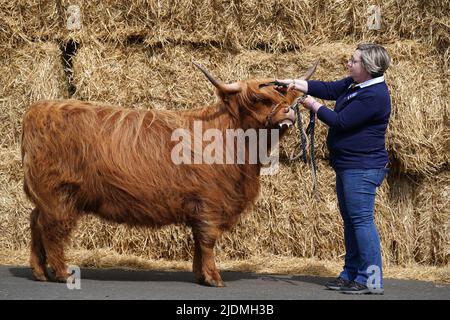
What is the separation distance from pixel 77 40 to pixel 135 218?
93.7 inches

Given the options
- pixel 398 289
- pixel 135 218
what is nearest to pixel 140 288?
pixel 135 218

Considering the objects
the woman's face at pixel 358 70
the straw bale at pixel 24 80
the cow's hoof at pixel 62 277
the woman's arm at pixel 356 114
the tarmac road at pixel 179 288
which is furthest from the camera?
the straw bale at pixel 24 80

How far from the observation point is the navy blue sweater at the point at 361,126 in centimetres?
600

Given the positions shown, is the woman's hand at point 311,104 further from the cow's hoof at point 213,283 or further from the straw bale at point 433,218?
the straw bale at point 433,218

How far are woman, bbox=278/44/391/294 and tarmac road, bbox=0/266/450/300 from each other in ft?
0.83

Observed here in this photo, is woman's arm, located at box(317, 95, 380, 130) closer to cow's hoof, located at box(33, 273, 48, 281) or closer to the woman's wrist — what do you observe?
the woman's wrist

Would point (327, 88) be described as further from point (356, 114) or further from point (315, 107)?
point (356, 114)

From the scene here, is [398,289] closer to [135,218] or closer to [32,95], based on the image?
[135,218]

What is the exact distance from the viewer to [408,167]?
25.2 ft

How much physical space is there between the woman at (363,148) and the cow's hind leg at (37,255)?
7.54ft

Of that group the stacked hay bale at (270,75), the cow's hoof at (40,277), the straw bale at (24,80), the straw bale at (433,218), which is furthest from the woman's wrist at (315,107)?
the straw bale at (24,80)

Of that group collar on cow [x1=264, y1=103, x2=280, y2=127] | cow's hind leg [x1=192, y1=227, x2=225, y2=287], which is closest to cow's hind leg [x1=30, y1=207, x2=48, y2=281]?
cow's hind leg [x1=192, y1=227, x2=225, y2=287]

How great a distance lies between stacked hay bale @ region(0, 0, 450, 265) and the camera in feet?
25.3
